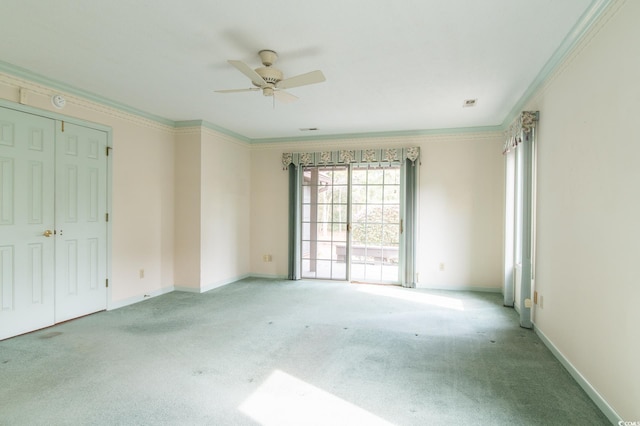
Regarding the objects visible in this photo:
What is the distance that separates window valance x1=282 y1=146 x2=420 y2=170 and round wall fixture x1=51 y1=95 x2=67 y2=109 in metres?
3.28

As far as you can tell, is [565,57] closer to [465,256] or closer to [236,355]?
[465,256]

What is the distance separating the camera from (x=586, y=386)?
2320mm

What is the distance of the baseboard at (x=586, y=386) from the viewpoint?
2.00 metres

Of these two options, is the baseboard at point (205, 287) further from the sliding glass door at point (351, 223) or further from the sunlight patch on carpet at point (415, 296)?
the sunlight patch on carpet at point (415, 296)

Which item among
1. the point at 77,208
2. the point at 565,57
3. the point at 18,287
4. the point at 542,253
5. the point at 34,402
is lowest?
the point at 34,402

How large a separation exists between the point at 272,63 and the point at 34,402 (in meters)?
3.05

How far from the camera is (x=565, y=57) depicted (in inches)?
106

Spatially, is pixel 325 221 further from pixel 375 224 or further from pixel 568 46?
pixel 568 46

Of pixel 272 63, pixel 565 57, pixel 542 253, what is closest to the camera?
pixel 565 57

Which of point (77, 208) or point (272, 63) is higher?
point (272, 63)

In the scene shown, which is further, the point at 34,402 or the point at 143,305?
the point at 143,305

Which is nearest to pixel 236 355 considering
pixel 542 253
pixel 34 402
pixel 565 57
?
pixel 34 402

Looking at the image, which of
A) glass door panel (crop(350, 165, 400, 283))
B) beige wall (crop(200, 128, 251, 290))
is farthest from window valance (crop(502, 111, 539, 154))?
beige wall (crop(200, 128, 251, 290))

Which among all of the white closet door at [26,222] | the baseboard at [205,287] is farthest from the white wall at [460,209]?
the white closet door at [26,222]
